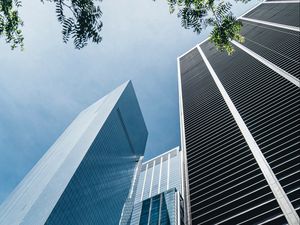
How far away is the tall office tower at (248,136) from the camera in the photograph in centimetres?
2450

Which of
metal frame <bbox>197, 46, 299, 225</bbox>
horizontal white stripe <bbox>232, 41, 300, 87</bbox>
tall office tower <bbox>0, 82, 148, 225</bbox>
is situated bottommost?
metal frame <bbox>197, 46, 299, 225</bbox>

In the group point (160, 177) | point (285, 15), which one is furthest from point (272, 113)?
point (160, 177)

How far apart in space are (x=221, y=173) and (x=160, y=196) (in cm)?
10404

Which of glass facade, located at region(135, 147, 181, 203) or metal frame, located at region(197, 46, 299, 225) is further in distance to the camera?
glass facade, located at region(135, 147, 181, 203)

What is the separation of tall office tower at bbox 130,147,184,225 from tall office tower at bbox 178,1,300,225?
55228 millimetres

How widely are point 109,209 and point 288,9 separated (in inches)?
3579

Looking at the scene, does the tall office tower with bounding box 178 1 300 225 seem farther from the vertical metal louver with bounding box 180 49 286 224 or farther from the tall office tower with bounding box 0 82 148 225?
the tall office tower with bounding box 0 82 148 225

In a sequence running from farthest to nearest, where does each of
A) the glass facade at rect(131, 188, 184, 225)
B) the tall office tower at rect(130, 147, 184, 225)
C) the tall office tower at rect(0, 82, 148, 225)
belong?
the tall office tower at rect(130, 147, 184, 225)
the glass facade at rect(131, 188, 184, 225)
the tall office tower at rect(0, 82, 148, 225)

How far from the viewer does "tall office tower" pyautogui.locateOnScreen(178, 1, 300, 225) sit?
24500 millimetres

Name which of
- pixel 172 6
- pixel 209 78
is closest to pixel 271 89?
pixel 209 78

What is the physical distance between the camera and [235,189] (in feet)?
91.6

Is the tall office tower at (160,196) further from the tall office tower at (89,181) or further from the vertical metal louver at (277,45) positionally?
the vertical metal louver at (277,45)

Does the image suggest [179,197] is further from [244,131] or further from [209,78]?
[244,131]

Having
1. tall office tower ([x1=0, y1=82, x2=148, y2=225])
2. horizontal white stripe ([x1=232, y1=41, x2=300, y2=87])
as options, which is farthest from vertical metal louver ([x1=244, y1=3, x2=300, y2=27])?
tall office tower ([x1=0, y1=82, x2=148, y2=225])
